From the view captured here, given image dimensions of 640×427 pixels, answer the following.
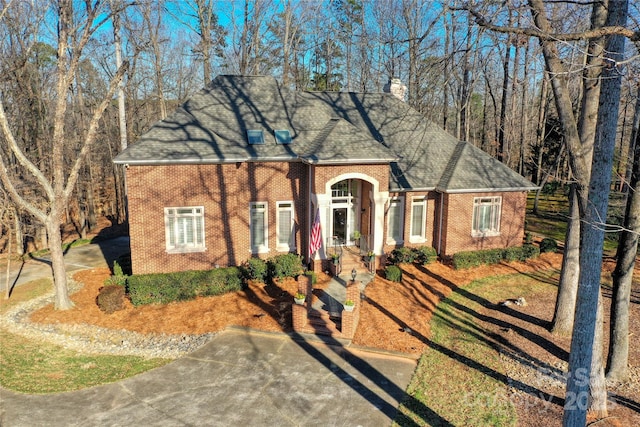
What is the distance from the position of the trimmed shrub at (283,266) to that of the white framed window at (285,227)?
2.76 ft

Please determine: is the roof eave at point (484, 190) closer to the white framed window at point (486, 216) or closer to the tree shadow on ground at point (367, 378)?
the white framed window at point (486, 216)

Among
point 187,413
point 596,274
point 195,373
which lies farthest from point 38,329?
point 596,274

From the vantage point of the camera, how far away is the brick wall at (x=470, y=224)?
1766cm

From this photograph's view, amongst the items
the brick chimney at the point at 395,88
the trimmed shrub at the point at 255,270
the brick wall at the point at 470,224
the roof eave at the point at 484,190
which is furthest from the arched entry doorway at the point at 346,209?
the brick chimney at the point at 395,88

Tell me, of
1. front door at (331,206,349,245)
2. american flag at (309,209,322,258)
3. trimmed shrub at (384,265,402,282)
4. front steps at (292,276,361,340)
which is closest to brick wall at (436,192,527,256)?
trimmed shrub at (384,265,402,282)

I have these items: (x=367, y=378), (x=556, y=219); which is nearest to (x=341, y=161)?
(x=367, y=378)

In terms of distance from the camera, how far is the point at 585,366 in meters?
6.72

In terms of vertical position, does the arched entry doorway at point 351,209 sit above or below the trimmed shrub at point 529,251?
above

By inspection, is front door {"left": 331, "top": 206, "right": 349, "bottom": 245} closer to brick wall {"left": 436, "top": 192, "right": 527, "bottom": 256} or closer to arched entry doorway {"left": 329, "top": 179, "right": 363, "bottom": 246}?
arched entry doorway {"left": 329, "top": 179, "right": 363, "bottom": 246}

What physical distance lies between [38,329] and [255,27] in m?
25.4

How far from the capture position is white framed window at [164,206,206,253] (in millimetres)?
15117

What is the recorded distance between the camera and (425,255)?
17172mm

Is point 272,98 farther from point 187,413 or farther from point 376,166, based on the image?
point 187,413

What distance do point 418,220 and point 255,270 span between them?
7.37 m
